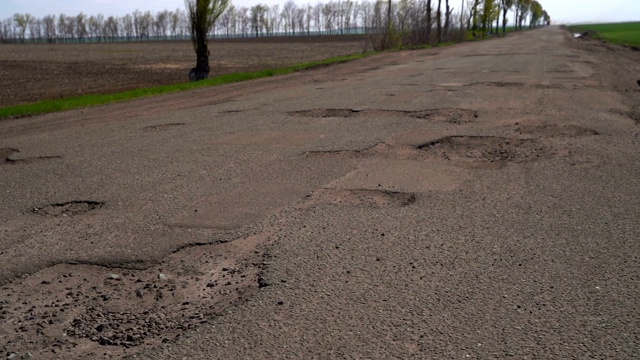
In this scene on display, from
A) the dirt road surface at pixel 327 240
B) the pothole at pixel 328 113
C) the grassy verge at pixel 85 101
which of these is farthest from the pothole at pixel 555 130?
the grassy verge at pixel 85 101

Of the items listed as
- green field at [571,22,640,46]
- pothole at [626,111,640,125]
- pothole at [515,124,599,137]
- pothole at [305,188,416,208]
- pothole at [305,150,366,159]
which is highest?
green field at [571,22,640,46]

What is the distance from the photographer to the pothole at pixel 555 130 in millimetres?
7777

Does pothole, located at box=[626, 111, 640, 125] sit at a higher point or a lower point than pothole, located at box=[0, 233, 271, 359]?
higher

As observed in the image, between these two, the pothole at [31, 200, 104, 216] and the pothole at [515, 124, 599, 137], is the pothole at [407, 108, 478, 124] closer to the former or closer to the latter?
the pothole at [515, 124, 599, 137]

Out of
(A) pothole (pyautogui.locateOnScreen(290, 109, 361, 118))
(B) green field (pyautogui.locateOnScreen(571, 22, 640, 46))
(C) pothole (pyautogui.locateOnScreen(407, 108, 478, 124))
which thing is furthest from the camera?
(B) green field (pyautogui.locateOnScreen(571, 22, 640, 46))

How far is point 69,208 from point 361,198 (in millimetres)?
2512

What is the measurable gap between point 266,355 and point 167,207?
256cm

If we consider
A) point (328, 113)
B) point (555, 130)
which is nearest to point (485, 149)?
point (555, 130)

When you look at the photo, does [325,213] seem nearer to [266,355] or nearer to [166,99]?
[266,355]

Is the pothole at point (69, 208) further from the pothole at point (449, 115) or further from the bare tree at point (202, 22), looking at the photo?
the bare tree at point (202, 22)

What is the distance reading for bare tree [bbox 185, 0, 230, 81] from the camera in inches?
838

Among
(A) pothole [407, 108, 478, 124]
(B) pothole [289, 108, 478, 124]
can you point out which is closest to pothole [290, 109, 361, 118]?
(B) pothole [289, 108, 478, 124]

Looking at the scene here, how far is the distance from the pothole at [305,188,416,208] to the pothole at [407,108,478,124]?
3747mm

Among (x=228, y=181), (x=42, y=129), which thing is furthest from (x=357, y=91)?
(x=228, y=181)
